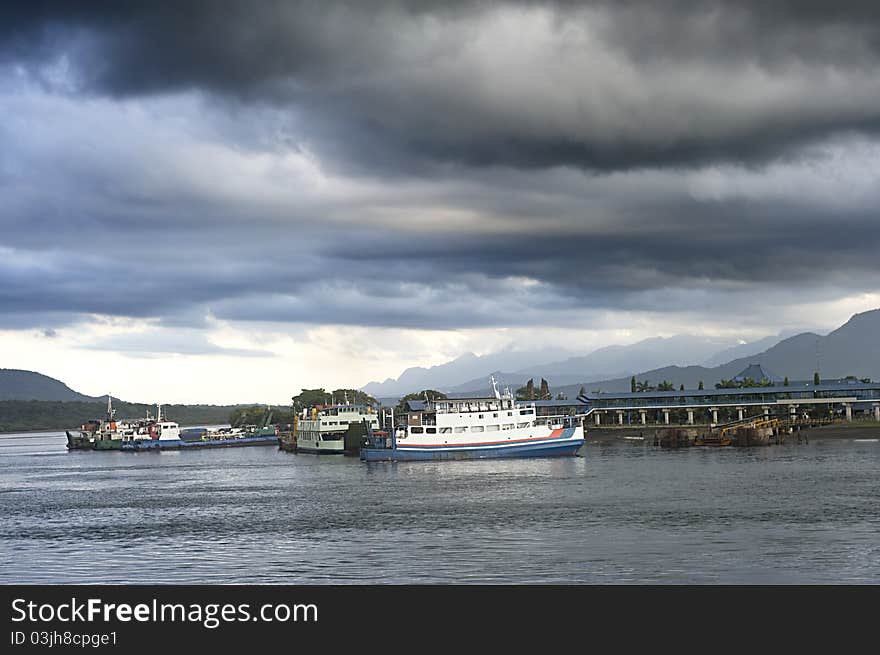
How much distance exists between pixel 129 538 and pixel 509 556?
1050 inches

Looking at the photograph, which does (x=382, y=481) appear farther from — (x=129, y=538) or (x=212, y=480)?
(x=129, y=538)

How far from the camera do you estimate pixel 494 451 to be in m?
132

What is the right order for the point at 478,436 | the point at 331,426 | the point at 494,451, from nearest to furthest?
1. the point at 494,451
2. the point at 478,436
3. the point at 331,426

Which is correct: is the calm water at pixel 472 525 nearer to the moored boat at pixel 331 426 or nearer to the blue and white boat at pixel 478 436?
the blue and white boat at pixel 478 436

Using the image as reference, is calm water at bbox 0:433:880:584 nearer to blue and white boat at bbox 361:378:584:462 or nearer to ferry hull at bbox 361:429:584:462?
ferry hull at bbox 361:429:584:462

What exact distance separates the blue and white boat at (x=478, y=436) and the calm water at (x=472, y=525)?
10478mm

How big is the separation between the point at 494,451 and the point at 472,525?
67.5 meters

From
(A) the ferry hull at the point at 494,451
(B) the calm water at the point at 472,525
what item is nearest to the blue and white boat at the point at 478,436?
(A) the ferry hull at the point at 494,451

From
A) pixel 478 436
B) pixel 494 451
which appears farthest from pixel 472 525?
pixel 478 436

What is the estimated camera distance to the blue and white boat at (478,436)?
132 meters

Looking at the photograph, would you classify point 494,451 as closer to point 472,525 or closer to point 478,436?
point 478,436

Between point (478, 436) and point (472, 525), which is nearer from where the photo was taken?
point (472, 525)

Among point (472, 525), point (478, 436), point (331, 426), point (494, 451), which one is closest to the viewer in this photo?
point (472, 525)
